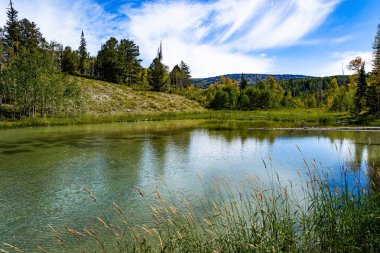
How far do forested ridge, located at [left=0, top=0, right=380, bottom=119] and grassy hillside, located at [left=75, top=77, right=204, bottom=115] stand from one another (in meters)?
5.41

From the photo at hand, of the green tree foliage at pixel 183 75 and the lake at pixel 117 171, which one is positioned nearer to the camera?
the lake at pixel 117 171

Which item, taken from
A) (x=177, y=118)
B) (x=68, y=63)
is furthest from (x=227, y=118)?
(x=68, y=63)

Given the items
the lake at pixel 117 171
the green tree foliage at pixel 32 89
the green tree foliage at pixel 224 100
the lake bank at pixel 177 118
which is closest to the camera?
the lake at pixel 117 171

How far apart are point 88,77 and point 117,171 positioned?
88.8 metres

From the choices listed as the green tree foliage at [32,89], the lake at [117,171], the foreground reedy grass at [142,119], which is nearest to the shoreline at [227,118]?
the foreground reedy grass at [142,119]

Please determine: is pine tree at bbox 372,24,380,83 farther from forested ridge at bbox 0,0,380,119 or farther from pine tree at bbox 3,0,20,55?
pine tree at bbox 3,0,20,55

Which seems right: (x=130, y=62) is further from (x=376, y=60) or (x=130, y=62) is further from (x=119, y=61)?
(x=376, y=60)

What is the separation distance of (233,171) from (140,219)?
7.99m

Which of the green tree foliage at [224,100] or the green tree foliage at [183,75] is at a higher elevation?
the green tree foliage at [183,75]

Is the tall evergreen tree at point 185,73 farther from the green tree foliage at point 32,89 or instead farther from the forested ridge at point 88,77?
the green tree foliage at point 32,89

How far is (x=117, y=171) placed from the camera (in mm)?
17375

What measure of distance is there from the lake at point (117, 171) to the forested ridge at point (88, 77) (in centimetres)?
3210

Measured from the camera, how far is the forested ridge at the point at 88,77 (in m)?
57.0

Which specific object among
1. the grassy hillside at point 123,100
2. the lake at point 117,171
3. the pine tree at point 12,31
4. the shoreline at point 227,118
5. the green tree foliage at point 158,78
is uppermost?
the pine tree at point 12,31
